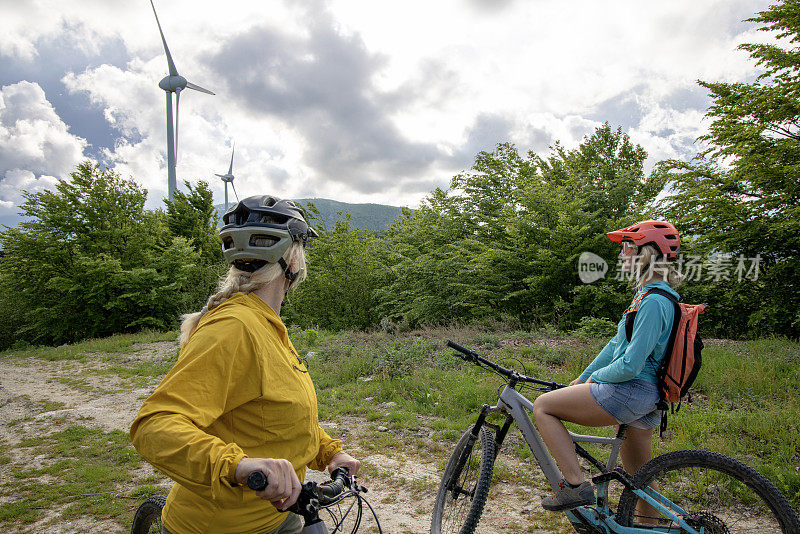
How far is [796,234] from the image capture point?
38.4ft

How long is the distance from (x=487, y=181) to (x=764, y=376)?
18.8 metres

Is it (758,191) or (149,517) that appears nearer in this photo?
(149,517)

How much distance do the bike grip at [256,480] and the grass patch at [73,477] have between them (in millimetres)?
4313

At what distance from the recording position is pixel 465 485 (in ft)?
→ 11.5

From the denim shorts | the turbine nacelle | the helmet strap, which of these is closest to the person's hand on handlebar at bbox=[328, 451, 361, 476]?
the helmet strap

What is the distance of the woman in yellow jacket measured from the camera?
1.23 metres

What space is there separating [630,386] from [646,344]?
333 mm

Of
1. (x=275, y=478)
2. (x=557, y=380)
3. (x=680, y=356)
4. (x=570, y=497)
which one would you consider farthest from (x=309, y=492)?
(x=557, y=380)

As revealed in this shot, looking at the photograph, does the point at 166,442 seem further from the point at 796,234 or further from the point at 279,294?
the point at 796,234

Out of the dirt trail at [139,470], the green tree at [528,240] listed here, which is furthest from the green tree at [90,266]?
the green tree at [528,240]

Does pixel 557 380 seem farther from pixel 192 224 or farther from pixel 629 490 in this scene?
pixel 192 224

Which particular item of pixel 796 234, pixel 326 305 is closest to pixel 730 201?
pixel 796 234

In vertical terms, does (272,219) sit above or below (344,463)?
above

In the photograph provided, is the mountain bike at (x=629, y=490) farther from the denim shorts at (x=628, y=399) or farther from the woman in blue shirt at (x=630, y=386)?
the denim shorts at (x=628, y=399)
